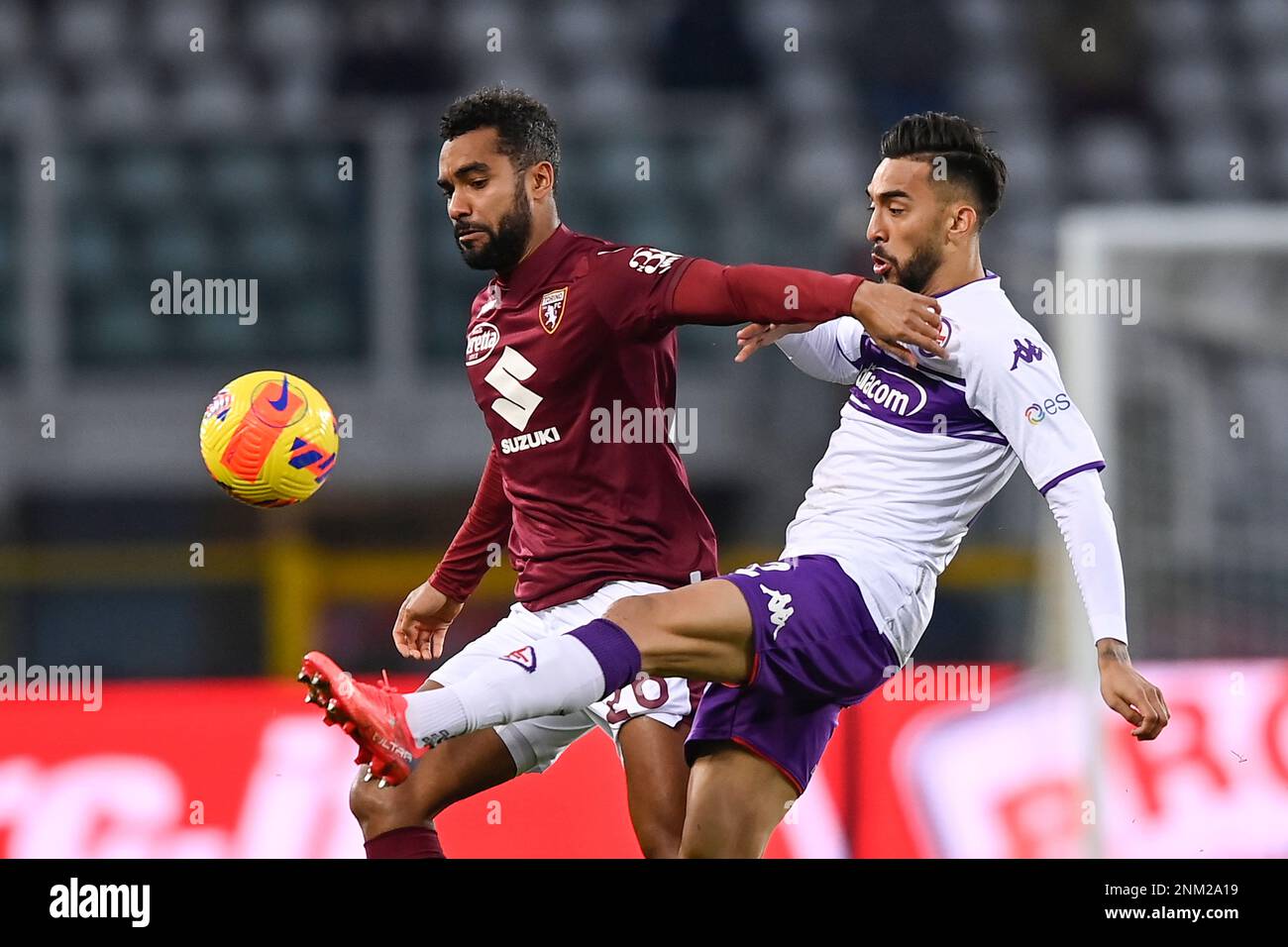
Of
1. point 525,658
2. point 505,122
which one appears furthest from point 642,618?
point 505,122

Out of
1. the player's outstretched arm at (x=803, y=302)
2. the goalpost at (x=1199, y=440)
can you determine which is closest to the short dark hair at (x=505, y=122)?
the player's outstretched arm at (x=803, y=302)

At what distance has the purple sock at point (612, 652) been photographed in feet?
10.5

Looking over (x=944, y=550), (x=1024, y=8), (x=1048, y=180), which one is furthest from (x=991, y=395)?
(x=1024, y=8)

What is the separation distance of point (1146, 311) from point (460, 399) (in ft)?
10.4

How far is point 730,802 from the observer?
355 centimetres

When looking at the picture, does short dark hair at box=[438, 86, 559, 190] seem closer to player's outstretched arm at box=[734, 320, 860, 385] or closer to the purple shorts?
player's outstretched arm at box=[734, 320, 860, 385]

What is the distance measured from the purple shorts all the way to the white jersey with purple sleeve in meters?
0.05

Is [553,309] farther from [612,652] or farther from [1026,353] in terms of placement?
[1026,353]

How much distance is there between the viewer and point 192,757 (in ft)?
18.7

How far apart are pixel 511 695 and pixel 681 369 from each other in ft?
16.3

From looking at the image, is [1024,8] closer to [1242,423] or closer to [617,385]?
[1242,423]

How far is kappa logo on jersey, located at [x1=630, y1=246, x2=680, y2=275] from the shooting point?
3.50 meters

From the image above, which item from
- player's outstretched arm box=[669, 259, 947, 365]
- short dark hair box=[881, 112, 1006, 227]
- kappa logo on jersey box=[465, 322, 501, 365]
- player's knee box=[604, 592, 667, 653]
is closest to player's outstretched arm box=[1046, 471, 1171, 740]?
player's outstretched arm box=[669, 259, 947, 365]

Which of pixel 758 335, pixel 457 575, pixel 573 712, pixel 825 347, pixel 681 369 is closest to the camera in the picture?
pixel 573 712
